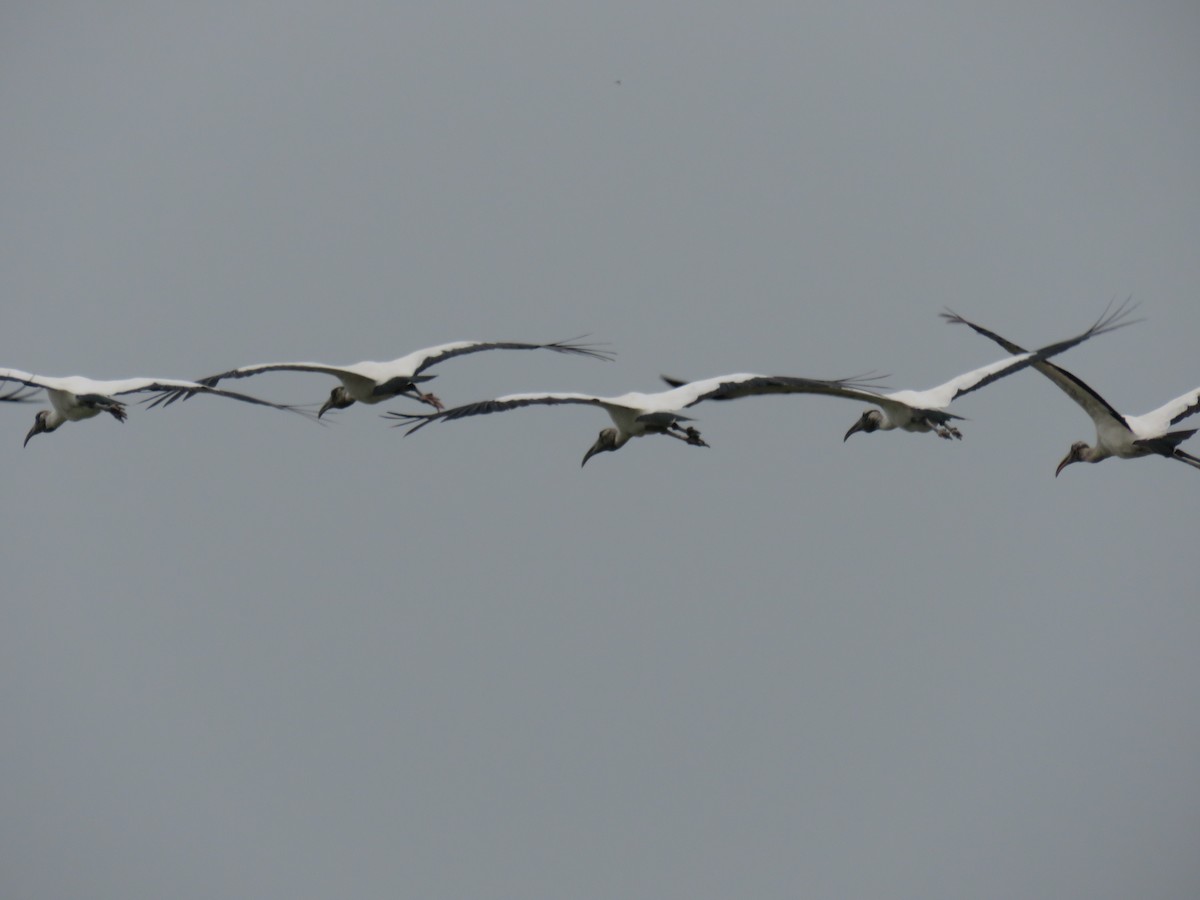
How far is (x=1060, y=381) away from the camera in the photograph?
79.9ft

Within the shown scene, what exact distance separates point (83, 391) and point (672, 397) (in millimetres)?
8947

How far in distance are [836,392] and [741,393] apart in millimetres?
1401

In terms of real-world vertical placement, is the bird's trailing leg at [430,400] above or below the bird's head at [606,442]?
above

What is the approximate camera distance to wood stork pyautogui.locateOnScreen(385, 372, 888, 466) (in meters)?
21.4

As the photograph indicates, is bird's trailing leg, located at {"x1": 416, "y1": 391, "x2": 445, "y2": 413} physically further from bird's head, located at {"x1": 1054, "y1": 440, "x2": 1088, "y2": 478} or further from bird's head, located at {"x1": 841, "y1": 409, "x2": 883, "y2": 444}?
bird's head, located at {"x1": 1054, "y1": 440, "x2": 1088, "y2": 478}

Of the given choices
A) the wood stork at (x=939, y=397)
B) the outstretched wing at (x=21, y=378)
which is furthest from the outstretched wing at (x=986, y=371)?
the outstretched wing at (x=21, y=378)

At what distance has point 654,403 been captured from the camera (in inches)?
933

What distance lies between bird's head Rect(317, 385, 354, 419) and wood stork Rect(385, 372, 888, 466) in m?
4.06

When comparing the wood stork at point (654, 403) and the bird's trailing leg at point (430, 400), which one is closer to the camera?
the wood stork at point (654, 403)

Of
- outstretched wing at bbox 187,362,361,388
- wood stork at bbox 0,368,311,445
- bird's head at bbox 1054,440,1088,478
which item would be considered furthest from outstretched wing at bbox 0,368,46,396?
bird's head at bbox 1054,440,1088,478

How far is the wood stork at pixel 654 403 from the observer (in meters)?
21.4

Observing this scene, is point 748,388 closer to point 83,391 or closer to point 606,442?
point 606,442

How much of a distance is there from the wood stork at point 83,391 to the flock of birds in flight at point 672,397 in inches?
0.8

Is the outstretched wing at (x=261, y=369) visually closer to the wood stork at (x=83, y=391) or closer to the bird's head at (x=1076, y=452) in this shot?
the wood stork at (x=83, y=391)
